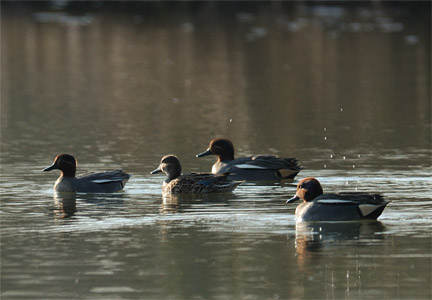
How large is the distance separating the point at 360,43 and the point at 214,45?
19.0 ft

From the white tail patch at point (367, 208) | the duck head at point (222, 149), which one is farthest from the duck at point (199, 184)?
the white tail patch at point (367, 208)

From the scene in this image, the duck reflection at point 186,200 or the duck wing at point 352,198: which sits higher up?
the duck wing at point 352,198

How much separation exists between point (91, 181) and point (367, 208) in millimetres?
4787

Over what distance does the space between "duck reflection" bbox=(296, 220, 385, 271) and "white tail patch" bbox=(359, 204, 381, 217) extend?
16 cm

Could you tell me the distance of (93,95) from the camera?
31516mm

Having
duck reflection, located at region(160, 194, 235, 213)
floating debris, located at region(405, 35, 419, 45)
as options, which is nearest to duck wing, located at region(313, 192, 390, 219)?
duck reflection, located at region(160, 194, 235, 213)

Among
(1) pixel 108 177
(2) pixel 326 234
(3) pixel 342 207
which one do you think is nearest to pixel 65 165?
(1) pixel 108 177

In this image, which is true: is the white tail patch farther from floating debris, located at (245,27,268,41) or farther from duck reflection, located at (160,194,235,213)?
floating debris, located at (245,27,268,41)

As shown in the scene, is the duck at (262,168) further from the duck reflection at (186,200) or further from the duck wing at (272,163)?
the duck reflection at (186,200)

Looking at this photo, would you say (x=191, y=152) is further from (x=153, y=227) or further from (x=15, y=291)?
(x=15, y=291)

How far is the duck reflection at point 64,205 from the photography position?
15336mm

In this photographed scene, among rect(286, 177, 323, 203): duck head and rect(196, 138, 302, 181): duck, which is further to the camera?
rect(196, 138, 302, 181): duck

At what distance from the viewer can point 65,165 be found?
17.6 meters

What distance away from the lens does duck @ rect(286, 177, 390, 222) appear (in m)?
14.2
